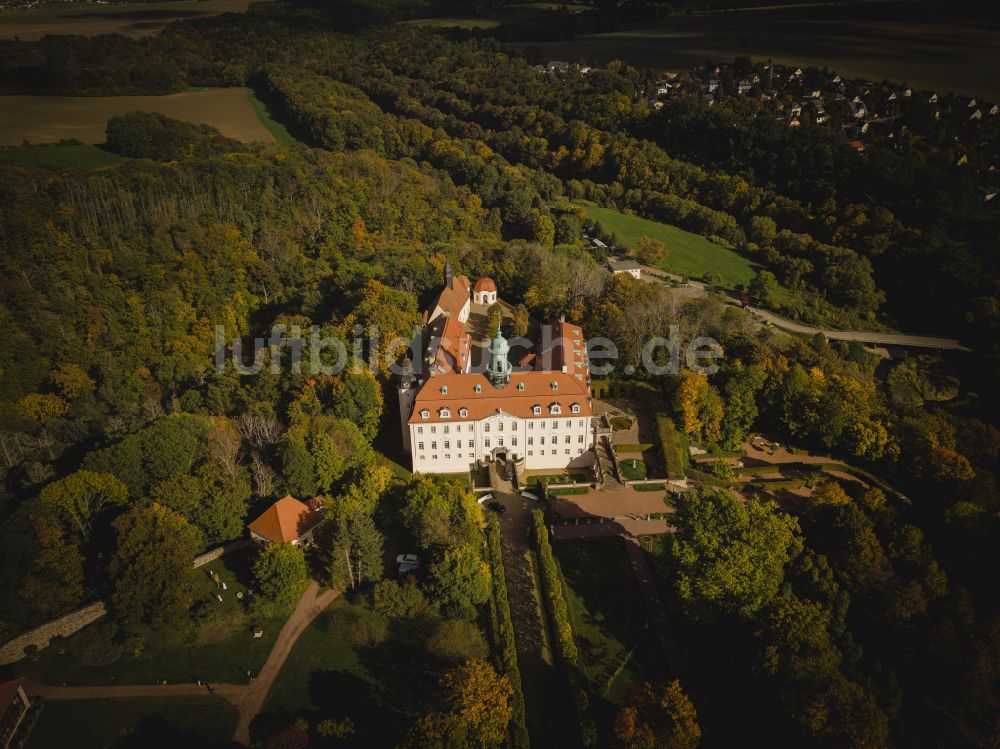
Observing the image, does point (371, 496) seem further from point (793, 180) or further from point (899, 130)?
point (899, 130)

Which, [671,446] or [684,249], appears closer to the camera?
[671,446]

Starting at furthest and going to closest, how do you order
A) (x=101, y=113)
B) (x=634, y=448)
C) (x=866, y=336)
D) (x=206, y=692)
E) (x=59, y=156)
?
(x=101, y=113), (x=59, y=156), (x=866, y=336), (x=634, y=448), (x=206, y=692)

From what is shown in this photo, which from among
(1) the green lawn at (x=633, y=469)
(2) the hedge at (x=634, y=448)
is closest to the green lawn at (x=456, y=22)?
(2) the hedge at (x=634, y=448)

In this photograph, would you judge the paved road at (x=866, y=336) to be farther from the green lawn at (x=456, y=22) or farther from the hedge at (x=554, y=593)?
the green lawn at (x=456, y=22)

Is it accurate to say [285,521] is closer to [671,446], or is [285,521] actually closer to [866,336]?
[671,446]

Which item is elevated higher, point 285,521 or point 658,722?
point 285,521

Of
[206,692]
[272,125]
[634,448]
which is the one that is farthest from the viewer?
[272,125]

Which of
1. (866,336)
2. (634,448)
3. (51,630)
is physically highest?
(51,630)

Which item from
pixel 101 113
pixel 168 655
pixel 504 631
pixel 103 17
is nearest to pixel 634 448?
pixel 504 631
